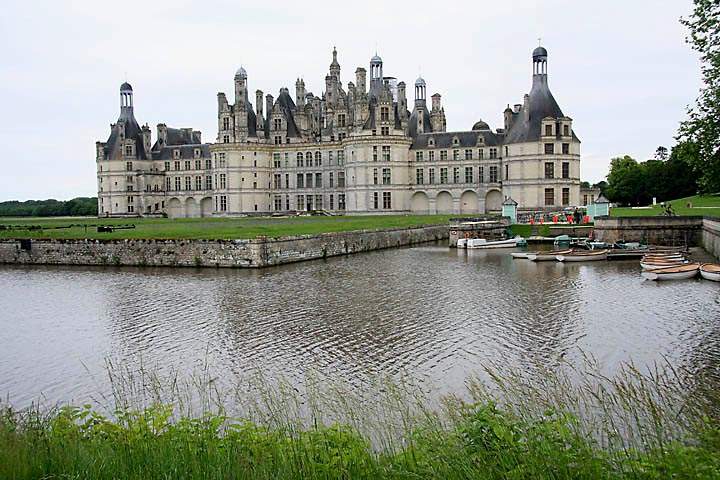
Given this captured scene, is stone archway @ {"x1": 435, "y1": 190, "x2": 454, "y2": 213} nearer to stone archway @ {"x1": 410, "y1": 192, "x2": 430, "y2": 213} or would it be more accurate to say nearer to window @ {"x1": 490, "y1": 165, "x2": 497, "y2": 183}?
stone archway @ {"x1": 410, "y1": 192, "x2": 430, "y2": 213}

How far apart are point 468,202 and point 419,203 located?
190 inches

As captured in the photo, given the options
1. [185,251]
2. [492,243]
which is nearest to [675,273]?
[492,243]

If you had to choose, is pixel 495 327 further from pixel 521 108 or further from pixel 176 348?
pixel 521 108

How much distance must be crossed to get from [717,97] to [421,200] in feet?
173

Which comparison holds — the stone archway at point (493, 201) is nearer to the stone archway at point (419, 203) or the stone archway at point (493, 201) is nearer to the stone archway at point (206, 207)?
the stone archway at point (419, 203)

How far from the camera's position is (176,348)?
1461cm

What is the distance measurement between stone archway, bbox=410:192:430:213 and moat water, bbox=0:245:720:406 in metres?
40.4

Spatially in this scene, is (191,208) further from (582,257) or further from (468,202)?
(582,257)

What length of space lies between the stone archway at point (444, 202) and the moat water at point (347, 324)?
39576 mm

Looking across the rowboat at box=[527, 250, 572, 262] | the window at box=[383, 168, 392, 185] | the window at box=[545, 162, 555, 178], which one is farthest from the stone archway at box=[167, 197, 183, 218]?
the rowboat at box=[527, 250, 572, 262]

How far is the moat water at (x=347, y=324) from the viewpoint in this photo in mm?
12812

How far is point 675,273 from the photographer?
23812 millimetres

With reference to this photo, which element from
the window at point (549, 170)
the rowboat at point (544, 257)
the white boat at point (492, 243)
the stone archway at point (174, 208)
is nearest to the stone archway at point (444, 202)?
the window at point (549, 170)

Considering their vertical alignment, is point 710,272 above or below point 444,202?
below
